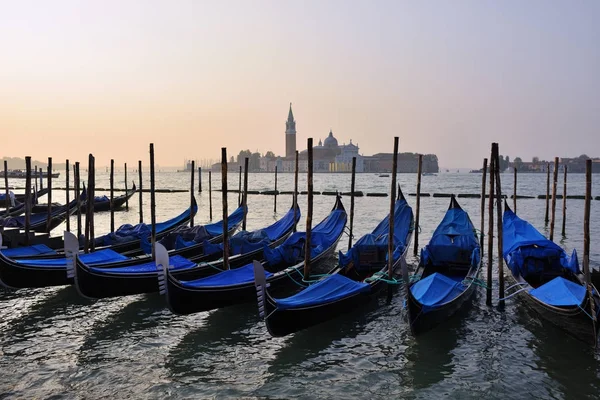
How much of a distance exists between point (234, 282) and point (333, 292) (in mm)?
1267

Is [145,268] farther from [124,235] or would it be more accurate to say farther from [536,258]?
[536,258]

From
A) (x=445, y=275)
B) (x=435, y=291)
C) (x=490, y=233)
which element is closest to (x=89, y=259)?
(x=435, y=291)

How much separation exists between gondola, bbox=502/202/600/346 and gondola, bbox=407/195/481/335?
0.60m

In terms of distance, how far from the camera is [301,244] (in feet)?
27.9

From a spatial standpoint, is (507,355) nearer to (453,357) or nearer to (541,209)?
(453,357)

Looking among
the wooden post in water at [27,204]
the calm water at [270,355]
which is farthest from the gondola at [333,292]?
the wooden post in water at [27,204]

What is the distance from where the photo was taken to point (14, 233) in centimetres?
976

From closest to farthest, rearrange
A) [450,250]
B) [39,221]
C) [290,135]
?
[450,250]
[39,221]
[290,135]

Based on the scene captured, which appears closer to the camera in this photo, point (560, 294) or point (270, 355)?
point (270, 355)

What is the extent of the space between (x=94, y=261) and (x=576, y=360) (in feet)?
20.8

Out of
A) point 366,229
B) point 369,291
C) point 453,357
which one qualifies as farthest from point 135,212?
point 453,357

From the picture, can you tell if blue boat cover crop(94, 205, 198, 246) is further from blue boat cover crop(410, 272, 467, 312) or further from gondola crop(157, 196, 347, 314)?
blue boat cover crop(410, 272, 467, 312)

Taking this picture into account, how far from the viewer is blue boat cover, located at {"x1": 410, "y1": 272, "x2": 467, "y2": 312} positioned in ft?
19.2

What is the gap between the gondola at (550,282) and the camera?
5.43 m
